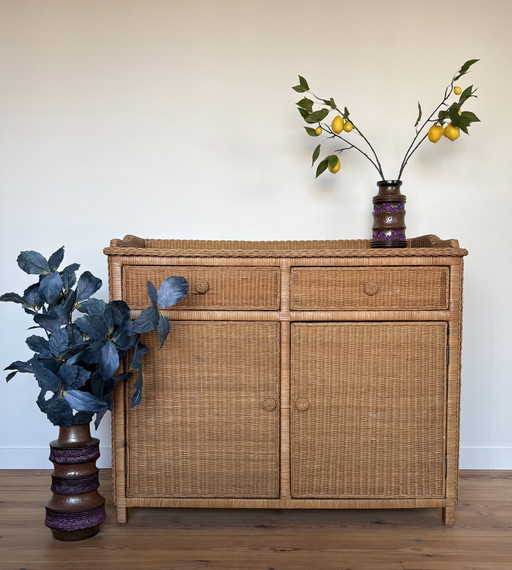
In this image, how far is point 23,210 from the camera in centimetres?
227

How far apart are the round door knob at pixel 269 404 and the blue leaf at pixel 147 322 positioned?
0.40 metres

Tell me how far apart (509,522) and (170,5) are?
6.60 ft

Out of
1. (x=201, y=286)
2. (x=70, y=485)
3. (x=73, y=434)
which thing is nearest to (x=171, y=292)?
(x=201, y=286)

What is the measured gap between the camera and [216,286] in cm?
174

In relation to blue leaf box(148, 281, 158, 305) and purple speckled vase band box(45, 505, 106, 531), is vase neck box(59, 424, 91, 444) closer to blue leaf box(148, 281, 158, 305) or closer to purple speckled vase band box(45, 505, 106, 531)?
purple speckled vase band box(45, 505, 106, 531)

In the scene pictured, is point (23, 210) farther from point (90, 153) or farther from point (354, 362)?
point (354, 362)

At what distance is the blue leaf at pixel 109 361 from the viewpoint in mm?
1555

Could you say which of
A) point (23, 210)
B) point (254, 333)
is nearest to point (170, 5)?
point (23, 210)

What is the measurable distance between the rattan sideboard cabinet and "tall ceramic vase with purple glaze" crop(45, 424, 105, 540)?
0.09m

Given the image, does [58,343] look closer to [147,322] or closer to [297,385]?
[147,322]

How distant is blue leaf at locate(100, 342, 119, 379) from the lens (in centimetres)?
155

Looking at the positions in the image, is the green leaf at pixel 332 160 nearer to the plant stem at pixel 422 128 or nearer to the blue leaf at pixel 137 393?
the plant stem at pixel 422 128

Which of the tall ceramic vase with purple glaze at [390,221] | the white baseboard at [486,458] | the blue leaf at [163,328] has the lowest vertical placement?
the white baseboard at [486,458]

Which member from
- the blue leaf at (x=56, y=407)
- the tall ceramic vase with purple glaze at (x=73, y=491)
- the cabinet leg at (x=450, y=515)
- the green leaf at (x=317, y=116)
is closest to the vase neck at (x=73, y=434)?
the tall ceramic vase with purple glaze at (x=73, y=491)
